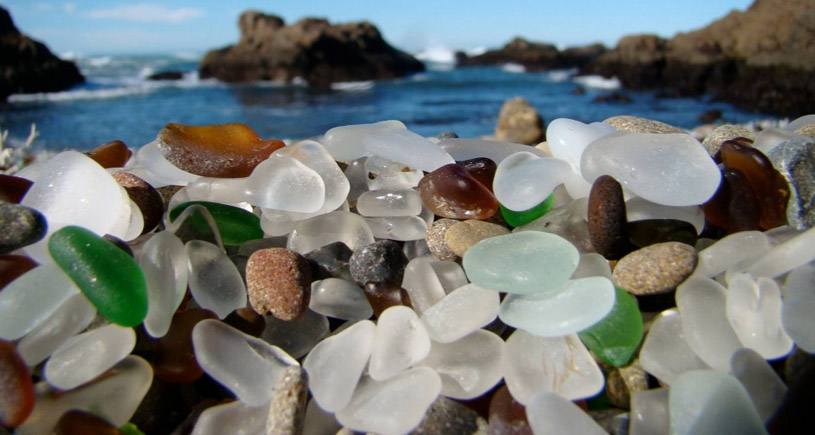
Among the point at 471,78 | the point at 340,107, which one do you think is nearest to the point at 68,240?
the point at 340,107

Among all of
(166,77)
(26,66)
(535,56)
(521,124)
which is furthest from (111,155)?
(535,56)

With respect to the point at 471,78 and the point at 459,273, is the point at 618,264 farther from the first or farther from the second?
the point at 471,78

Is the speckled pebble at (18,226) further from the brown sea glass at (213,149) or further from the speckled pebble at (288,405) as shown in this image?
the speckled pebble at (288,405)

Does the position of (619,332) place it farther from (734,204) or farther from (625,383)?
(734,204)

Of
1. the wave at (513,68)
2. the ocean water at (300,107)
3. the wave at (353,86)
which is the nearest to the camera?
the ocean water at (300,107)

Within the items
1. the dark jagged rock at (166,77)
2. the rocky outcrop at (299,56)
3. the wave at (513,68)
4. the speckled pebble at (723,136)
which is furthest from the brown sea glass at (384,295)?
the wave at (513,68)

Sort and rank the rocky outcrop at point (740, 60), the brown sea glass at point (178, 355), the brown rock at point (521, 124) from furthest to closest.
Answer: the rocky outcrop at point (740, 60) < the brown rock at point (521, 124) < the brown sea glass at point (178, 355)

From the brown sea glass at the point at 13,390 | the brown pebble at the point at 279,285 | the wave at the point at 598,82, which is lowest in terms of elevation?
the wave at the point at 598,82

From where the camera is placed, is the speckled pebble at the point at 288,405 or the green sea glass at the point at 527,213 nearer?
the speckled pebble at the point at 288,405
